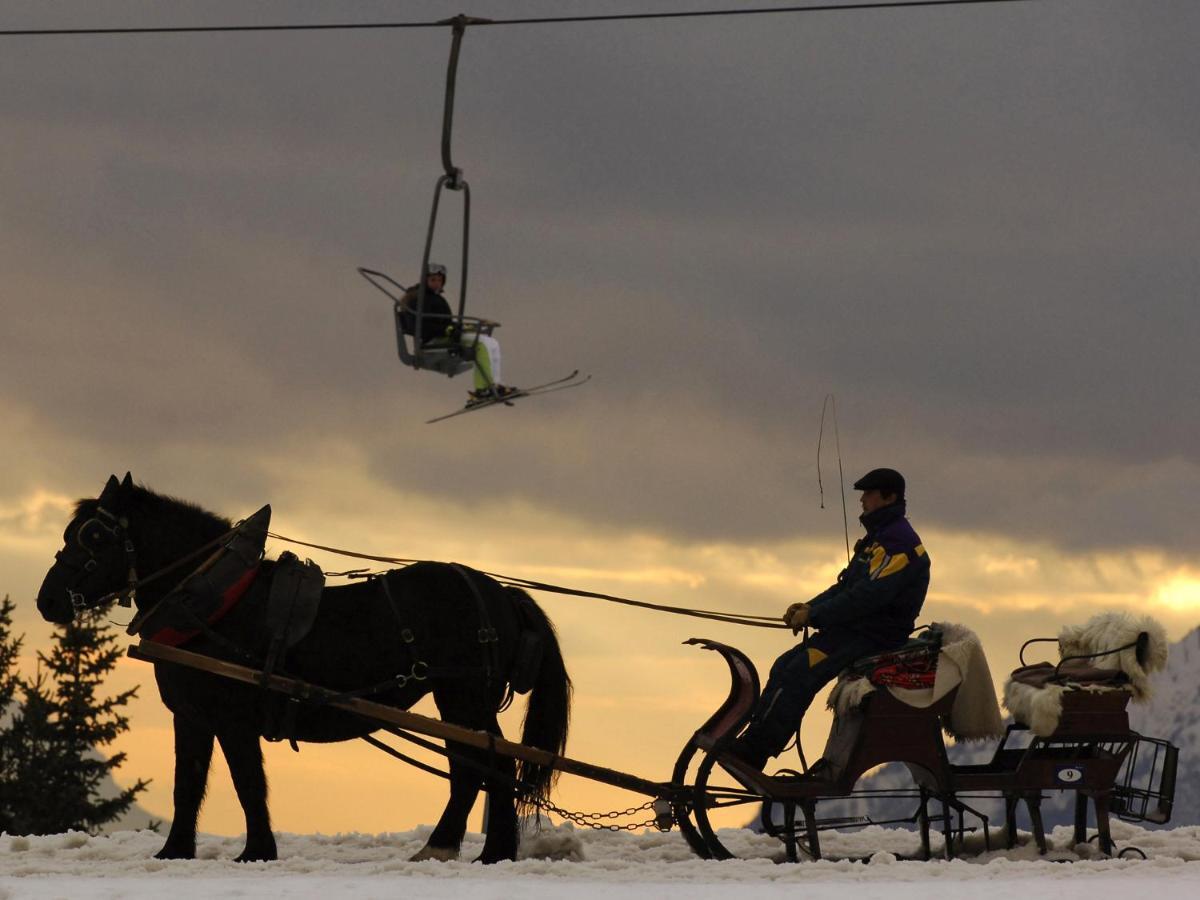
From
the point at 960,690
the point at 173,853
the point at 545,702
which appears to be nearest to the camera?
the point at 960,690

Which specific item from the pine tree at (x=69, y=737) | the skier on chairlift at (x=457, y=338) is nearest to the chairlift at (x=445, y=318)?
the skier on chairlift at (x=457, y=338)

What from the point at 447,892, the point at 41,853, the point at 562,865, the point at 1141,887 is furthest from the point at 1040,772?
the point at 41,853

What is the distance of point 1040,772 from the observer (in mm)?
10758

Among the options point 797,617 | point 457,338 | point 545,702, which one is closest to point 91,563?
point 457,338

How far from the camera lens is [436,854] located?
11.1 m

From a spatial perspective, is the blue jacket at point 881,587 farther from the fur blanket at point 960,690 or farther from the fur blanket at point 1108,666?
the fur blanket at point 1108,666

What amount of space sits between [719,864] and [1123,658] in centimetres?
286

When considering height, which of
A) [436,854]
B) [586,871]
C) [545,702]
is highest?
[545,702]

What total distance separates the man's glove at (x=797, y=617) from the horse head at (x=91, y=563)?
13.5ft

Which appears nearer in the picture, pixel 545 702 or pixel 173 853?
pixel 173 853

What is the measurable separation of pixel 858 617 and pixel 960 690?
2.58 ft

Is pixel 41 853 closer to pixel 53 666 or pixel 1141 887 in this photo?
pixel 1141 887

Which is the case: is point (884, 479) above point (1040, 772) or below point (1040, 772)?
above

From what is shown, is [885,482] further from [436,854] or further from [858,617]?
[436,854]
